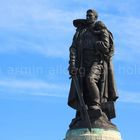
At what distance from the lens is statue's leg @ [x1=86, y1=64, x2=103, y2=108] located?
21109mm

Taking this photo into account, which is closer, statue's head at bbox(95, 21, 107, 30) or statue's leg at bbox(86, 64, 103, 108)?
statue's leg at bbox(86, 64, 103, 108)

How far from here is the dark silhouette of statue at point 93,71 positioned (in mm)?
21094

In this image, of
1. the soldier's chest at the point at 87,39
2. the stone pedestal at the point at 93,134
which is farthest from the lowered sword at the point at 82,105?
the soldier's chest at the point at 87,39

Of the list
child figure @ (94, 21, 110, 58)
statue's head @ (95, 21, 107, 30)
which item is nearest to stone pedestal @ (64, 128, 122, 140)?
child figure @ (94, 21, 110, 58)

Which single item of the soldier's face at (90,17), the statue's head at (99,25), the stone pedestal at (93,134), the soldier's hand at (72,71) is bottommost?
the stone pedestal at (93,134)

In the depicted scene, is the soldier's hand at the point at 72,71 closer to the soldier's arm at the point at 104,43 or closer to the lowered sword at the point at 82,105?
the lowered sword at the point at 82,105

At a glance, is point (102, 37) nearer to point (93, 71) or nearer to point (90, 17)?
point (90, 17)

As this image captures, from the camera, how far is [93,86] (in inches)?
833

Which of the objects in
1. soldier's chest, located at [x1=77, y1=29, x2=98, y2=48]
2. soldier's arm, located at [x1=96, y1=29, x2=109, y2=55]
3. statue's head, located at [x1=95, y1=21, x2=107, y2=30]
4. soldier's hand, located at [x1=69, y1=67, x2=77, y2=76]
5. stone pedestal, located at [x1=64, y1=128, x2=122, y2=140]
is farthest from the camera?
statue's head, located at [x1=95, y1=21, x2=107, y2=30]

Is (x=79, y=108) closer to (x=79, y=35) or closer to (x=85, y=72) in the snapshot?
(x=85, y=72)

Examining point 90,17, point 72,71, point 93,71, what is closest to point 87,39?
point 90,17

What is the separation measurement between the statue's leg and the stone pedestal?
41.3 inches

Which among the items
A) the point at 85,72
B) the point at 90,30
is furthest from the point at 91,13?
the point at 85,72

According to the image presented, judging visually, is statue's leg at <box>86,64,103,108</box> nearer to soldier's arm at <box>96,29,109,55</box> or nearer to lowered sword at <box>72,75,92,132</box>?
lowered sword at <box>72,75,92,132</box>
